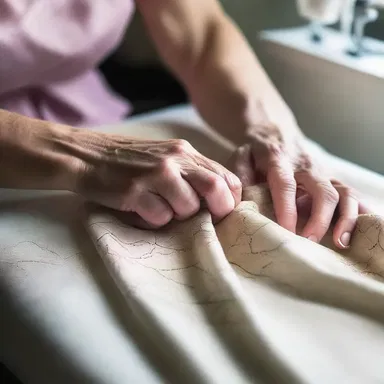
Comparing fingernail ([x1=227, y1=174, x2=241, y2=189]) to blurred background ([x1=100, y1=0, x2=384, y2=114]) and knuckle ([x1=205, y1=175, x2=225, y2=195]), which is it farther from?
blurred background ([x1=100, y1=0, x2=384, y2=114])

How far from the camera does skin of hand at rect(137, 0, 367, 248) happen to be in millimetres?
743

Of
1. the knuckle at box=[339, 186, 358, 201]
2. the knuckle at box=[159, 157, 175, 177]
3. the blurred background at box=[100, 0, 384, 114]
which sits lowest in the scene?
the blurred background at box=[100, 0, 384, 114]

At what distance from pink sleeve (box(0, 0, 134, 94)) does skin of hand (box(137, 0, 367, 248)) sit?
4.1 inches

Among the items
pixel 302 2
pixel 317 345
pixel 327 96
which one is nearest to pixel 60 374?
pixel 317 345

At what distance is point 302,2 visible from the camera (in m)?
1.25

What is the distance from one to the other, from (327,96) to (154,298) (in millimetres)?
722

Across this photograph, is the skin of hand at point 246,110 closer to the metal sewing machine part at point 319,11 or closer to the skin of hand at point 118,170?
the skin of hand at point 118,170

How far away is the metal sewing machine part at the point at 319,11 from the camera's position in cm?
120

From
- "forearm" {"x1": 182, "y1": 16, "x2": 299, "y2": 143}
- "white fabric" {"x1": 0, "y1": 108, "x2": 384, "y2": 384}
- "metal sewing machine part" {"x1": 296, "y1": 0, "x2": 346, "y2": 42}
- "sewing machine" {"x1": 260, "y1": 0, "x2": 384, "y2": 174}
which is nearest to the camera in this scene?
"white fabric" {"x1": 0, "y1": 108, "x2": 384, "y2": 384}

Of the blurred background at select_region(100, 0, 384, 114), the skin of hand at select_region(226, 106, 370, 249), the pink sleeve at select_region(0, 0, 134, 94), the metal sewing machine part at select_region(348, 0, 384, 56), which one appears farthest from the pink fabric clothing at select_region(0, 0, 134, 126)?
the metal sewing machine part at select_region(348, 0, 384, 56)

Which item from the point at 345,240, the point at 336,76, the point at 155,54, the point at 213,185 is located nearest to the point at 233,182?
the point at 213,185

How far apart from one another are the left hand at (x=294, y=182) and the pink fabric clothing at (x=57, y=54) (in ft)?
1.05

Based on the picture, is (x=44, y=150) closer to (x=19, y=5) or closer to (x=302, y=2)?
(x=19, y=5)

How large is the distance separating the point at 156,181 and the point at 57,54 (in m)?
0.37
